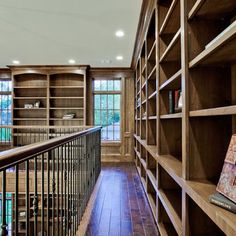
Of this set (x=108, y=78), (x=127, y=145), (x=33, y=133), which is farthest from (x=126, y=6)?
(x=33, y=133)

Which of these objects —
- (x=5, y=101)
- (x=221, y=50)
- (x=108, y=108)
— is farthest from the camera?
(x=5, y=101)

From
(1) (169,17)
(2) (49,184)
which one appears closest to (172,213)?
(2) (49,184)

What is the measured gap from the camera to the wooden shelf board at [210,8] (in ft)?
4.15

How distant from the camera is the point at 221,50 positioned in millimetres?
1112

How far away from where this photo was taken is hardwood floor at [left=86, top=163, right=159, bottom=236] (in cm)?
247

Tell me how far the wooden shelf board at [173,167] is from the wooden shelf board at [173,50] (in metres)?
0.96

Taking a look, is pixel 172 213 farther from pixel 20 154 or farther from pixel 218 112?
pixel 20 154

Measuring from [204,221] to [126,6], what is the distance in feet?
9.19

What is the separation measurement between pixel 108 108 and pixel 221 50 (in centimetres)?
599

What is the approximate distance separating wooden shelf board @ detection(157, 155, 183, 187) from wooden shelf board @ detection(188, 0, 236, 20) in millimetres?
1031

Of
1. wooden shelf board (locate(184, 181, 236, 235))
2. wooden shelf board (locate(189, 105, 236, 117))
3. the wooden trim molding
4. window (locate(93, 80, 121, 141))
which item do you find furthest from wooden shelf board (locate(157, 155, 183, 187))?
window (locate(93, 80, 121, 141))

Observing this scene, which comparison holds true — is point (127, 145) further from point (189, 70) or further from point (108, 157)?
point (189, 70)

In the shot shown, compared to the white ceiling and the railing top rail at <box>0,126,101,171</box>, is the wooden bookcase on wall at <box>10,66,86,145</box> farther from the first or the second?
the railing top rail at <box>0,126,101,171</box>

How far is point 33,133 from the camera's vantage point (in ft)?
22.5
